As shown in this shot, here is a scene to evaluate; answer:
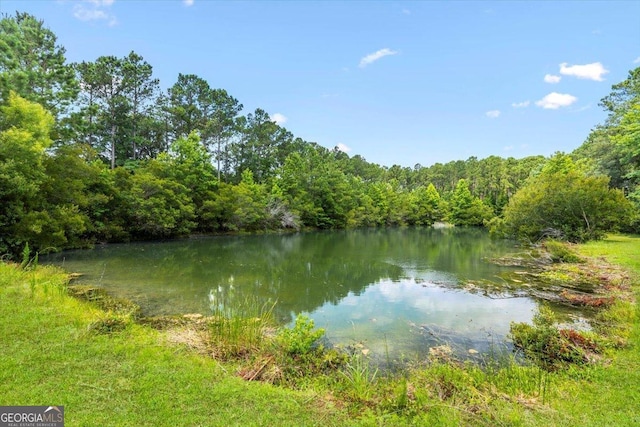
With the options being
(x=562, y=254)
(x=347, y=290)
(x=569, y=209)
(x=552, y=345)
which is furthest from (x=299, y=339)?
(x=569, y=209)

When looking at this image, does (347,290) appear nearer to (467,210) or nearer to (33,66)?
(33,66)

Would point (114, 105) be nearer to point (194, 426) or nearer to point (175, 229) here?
point (175, 229)

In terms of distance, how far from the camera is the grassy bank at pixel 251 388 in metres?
3.53

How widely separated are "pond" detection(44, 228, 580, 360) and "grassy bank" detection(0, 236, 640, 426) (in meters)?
1.56

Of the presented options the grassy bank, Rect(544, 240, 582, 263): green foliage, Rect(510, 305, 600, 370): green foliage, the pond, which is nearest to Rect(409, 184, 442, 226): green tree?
the pond

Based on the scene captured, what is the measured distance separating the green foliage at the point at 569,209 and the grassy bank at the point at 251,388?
61.1 feet

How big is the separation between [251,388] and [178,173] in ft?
83.9

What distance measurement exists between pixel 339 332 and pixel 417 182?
83008 mm

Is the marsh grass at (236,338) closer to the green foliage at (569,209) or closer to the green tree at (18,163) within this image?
the green tree at (18,163)

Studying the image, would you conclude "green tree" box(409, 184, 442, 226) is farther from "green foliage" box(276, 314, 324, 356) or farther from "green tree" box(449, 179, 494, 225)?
"green foliage" box(276, 314, 324, 356)

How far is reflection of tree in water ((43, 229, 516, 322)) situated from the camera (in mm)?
10023

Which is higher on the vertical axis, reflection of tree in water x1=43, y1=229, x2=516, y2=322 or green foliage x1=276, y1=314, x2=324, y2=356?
green foliage x1=276, y1=314, x2=324, y2=356

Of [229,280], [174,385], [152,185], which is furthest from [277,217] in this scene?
[174,385]

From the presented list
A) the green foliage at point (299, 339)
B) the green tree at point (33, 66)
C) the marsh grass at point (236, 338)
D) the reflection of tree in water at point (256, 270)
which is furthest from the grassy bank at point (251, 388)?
the green tree at point (33, 66)
